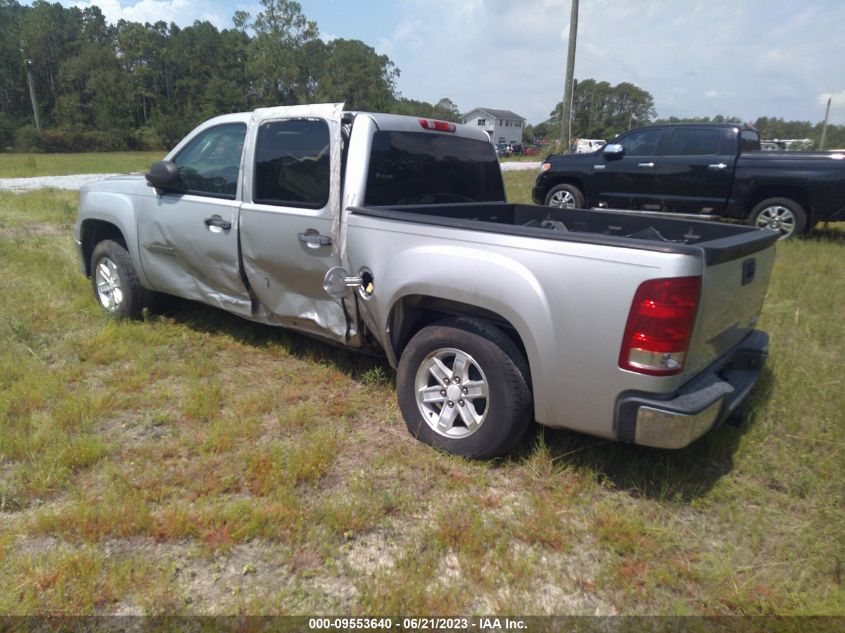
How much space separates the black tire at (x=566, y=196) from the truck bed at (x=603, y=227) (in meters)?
Result: 6.16

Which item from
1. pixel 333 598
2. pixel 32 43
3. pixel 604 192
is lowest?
pixel 333 598

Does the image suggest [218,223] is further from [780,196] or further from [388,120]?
[780,196]

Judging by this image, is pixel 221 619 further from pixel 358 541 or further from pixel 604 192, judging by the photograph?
pixel 604 192

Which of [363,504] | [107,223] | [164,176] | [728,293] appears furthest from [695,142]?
[363,504]

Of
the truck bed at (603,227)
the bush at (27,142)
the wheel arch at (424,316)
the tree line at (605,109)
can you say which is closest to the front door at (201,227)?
the truck bed at (603,227)

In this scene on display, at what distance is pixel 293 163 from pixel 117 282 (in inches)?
93.1

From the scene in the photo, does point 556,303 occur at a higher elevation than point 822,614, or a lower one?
higher

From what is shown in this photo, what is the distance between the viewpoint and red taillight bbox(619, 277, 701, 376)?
7.98 feet

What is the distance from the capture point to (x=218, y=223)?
4.30 m

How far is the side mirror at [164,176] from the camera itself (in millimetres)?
4527

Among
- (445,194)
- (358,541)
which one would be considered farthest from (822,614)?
(445,194)

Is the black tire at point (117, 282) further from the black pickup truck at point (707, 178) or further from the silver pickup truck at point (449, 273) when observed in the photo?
the black pickup truck at point (707, 178)

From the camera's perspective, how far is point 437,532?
2.67 m

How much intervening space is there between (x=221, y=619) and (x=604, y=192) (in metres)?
9.51
